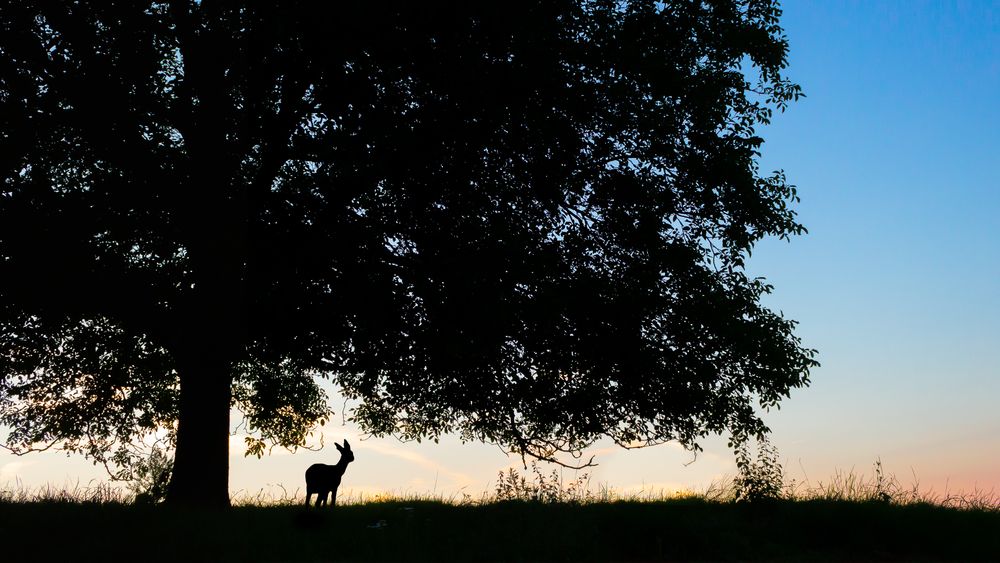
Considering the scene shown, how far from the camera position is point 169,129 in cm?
2138

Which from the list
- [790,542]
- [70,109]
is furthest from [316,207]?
[790,542]

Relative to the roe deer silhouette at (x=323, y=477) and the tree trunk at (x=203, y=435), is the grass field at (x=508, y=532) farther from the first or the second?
the tree trunk at (x=203, y=435)

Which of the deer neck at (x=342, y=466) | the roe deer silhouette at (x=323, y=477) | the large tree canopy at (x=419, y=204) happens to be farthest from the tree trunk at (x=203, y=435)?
the deer neck at (x=342, y=466)

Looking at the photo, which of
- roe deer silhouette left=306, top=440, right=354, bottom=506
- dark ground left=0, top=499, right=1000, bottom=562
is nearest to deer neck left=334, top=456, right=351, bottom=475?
roe deer silhouette left=306, top=440, right=354, bottom=506

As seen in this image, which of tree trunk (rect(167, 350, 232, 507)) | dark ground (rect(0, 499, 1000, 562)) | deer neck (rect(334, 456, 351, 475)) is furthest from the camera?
tree trunk (rect(167, 350, 232, 507))

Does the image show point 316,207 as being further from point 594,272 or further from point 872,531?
point 872,531

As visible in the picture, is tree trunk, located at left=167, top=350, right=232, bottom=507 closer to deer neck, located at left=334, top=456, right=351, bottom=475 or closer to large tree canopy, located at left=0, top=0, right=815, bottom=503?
large tree canopy, located at left=0, top=0, right=815, bottom=503

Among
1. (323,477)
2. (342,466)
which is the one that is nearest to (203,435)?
(323,477)

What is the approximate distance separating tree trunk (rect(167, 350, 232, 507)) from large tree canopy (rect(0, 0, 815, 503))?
48 mm

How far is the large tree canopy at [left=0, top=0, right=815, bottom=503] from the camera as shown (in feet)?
56.9

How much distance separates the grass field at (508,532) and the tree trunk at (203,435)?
1001 mm

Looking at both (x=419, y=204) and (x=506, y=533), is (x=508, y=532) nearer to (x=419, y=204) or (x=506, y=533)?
(x=506, y=533)

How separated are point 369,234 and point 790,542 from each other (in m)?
9.37

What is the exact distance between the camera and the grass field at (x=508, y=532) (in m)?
14.6
